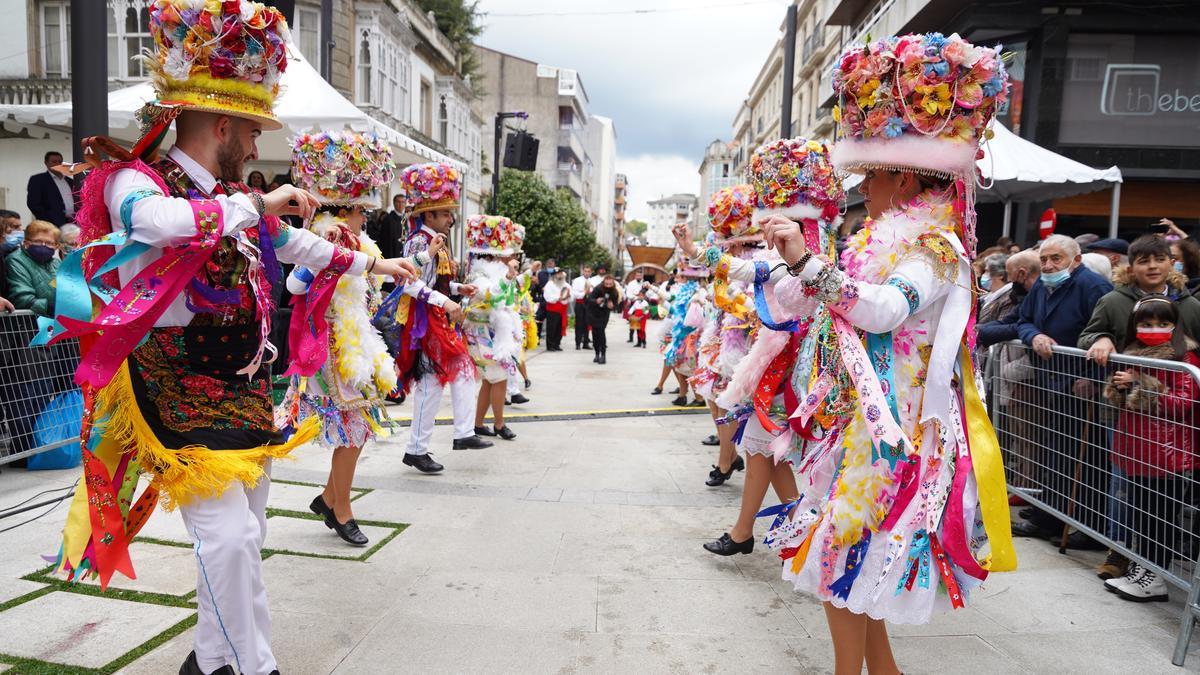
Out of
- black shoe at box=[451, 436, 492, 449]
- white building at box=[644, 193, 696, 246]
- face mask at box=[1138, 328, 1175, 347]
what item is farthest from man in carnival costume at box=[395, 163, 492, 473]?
white building at box=[644, 193, 696, 246]

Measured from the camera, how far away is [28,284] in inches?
214

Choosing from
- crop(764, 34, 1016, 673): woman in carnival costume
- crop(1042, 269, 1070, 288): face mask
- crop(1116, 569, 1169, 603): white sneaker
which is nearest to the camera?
crop(764, 34, 1016, 673): woman in carnival costume

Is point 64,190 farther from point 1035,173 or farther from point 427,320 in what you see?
point 1035,173

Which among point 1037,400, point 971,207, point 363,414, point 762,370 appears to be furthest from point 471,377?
point 971,207

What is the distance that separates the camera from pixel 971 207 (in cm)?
238

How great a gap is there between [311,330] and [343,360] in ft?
3.45

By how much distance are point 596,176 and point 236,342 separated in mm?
86834

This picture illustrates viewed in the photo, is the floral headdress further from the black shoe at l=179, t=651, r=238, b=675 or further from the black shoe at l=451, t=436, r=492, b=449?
the black shoe at l=451, t=436, r=492, b=449

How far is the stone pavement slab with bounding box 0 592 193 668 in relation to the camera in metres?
2.71

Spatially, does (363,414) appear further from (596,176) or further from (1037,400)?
(596,176)

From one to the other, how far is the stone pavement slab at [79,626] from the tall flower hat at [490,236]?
4.49m

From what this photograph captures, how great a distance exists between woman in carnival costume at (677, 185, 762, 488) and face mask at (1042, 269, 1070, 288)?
1.93 meters

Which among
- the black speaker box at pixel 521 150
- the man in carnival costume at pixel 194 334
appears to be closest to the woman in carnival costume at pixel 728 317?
the man in carnival costume at pixel 194 334

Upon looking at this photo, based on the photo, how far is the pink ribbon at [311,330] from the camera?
2.92 metres
